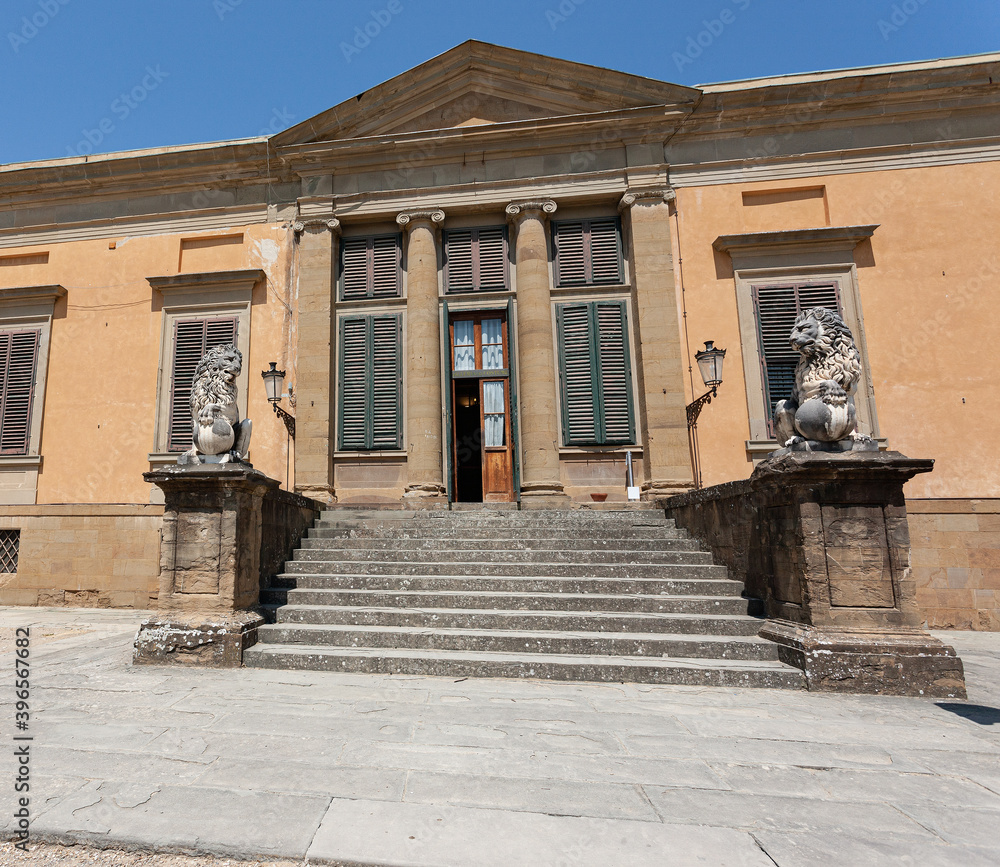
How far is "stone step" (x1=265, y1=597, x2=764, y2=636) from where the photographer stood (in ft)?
17.8

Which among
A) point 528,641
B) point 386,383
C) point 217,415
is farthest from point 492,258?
point 528,641

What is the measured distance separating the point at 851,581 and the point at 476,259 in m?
8.48

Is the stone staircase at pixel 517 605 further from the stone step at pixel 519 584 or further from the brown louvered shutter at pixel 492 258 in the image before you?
the brown louvered shutter at pixel 492 258

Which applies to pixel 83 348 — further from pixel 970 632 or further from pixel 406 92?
pixel 970 632

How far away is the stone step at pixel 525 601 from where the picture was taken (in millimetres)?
5754

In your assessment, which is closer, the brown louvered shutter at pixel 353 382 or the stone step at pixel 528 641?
the stone step at pixel 528 641

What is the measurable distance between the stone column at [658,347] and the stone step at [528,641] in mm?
4655

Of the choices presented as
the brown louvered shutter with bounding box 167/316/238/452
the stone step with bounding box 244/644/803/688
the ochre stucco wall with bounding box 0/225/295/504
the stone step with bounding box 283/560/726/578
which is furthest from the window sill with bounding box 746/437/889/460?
the brown louvered shutter with bounding box 167/316/238/452

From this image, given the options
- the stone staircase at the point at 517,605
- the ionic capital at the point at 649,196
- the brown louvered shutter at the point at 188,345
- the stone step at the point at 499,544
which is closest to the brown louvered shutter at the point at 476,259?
the ionic capital at the point at 649,196

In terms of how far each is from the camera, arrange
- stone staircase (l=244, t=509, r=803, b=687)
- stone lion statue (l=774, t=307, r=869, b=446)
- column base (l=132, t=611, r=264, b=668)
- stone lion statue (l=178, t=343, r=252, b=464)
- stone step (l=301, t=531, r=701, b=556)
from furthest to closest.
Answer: stone step (l=301, t=531, r=701, b=556) → stone lion statue (l=178, t=343, r=252, b=464) → column base (l=132, t=611, r=264, b=668) → stone lion statue (l=774, t=307, r=869, b=446) → stone staircase (l=244, t=509, r=803, b=687)

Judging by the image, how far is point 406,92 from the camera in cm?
1084

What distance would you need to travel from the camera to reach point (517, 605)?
5.93m

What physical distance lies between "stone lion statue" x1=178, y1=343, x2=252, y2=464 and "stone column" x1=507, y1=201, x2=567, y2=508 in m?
5.15

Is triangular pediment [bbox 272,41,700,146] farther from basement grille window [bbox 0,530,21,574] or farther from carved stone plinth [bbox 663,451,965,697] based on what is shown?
basement grille window [bbox 0,530,21,574]
